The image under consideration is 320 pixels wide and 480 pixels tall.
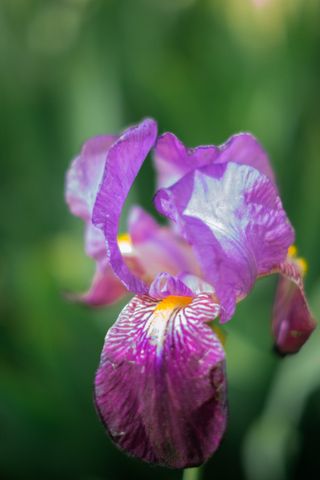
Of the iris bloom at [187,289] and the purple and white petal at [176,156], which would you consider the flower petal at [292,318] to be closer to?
the iris bloom at [187,289]

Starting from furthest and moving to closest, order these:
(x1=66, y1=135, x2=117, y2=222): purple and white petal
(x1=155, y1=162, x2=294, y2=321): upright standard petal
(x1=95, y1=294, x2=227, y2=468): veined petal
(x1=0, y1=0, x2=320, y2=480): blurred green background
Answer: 1. (x1=0, y1=0, x2=320, y2=480): blurred green background
2. (x1=66, y1=135, x2=117, y2=222): purple and white petal
3. (x1=155, y1=162, x2=294, y2=321): upright standard petal
4. (x1=95, y1=294, x2=227, y2=468): veined petal

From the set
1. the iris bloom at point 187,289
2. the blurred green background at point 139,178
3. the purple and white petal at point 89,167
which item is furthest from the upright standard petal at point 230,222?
the blurred green background at point 139,178

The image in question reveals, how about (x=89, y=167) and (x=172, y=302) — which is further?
(x=89, y=167)

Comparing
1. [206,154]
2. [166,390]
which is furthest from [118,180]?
[166,390]

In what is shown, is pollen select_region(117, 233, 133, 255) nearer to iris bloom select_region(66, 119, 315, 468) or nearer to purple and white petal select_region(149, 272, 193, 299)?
iris bloom select_region(66, 119, 315, 468)

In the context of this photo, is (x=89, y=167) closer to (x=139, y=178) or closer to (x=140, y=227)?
(x=140, y=227)

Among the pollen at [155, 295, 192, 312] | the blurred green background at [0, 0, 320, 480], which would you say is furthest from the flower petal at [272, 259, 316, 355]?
the blurred green background at [0, 0, 320, 480]
